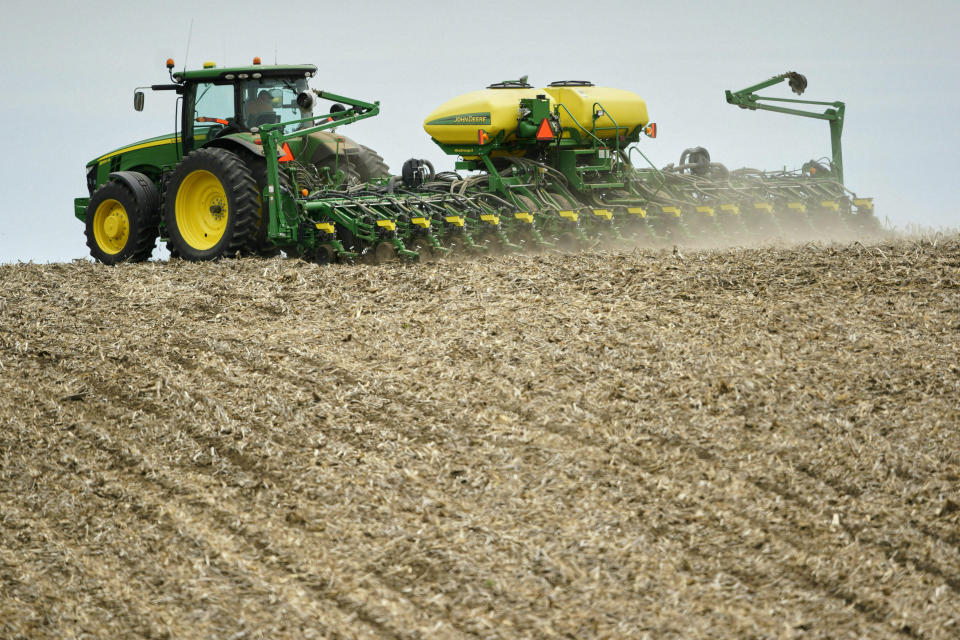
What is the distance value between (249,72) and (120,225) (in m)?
2.47

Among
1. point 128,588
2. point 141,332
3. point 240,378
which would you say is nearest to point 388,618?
point 128,588

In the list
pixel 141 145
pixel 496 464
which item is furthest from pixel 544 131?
pixel 496 464

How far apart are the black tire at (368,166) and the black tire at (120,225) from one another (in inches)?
96.3

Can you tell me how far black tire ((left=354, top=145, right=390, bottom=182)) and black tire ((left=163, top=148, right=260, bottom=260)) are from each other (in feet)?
6.66

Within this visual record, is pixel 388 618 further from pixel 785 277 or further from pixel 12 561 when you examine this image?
pixel 785 277

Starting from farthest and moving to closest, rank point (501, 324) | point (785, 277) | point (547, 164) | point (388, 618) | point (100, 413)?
point (547, 164) < point (785, 277) < point (501, 324) < point (100, 413) < point (388, 618)

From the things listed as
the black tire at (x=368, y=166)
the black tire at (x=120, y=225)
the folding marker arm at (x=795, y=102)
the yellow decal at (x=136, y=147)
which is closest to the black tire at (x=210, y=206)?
the black tire at (x=120, y=225)

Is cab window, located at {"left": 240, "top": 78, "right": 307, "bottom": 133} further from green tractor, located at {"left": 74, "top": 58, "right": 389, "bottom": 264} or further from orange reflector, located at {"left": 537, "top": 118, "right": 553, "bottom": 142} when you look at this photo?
orange reflector, located at {"left": 537, "top": 118, "right": 553, "bottom": 142}

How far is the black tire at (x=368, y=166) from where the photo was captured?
1295cm

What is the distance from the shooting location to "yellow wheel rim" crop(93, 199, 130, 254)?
12.7 m

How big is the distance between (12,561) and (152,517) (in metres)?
0.67

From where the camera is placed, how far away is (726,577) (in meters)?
4.78

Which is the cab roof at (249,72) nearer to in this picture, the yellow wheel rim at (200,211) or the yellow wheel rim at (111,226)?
the yellow wheel rim at (200,211)

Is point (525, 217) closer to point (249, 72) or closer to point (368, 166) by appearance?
point (368, 166)
